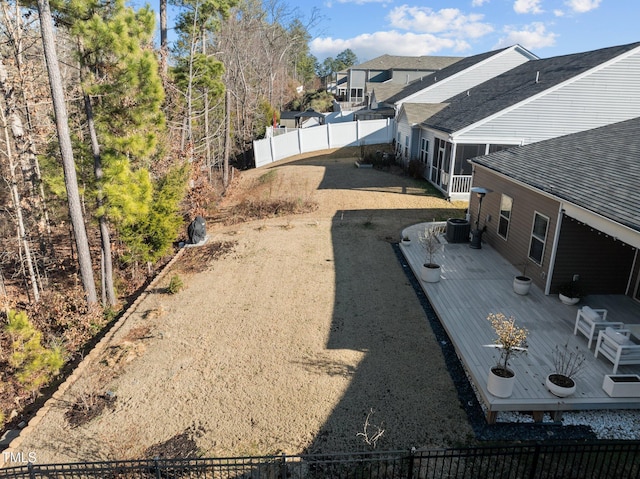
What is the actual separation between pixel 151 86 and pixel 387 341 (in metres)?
8.51

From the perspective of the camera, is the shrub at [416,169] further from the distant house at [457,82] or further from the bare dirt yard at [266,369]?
the bare dirt yard at [266,369]

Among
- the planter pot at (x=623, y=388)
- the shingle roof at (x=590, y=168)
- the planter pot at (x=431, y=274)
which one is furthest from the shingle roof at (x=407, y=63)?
the planter pot at (x=623, y=388)

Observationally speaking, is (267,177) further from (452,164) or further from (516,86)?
(516,86)

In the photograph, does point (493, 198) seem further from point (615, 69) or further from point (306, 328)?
point (615, 69)

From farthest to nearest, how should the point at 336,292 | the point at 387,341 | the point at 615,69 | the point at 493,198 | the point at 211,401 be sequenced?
the point at 615,69 → the point at 493,198 → the point at 336,292 → the point at 387,341 → the point at 211,401

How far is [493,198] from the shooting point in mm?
13586

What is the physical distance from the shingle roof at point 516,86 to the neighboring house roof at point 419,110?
85cm

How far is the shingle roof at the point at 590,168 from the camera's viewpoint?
26.2ft

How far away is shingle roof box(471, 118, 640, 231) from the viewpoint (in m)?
7.99

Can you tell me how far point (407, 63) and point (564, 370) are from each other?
188 ft

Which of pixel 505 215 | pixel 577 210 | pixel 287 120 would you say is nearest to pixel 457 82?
pixel 505 215

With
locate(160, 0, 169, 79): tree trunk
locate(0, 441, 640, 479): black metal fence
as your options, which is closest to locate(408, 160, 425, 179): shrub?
locate(160, 0, 169, 79): tree trunk

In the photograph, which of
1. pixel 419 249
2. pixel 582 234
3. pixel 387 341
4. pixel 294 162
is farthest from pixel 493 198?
pixel 294 162

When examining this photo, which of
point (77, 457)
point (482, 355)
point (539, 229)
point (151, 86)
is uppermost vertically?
point (151, 86)
